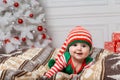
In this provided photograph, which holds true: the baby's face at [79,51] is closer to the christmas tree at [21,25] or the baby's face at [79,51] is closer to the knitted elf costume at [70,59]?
the knitted elf costume at [70,59]

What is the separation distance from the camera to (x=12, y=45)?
3.28m

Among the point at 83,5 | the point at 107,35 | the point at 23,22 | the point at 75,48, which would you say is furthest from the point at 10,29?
the point at 75,48

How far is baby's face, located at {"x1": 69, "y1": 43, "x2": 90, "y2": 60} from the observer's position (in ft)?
5.79

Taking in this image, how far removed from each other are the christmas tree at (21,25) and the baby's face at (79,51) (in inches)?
61.3

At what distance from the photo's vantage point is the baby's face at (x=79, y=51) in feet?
5.79

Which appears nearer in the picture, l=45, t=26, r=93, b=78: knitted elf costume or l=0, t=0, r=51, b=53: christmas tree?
l=45, t=26, r=93, b=78: knitted elf costume

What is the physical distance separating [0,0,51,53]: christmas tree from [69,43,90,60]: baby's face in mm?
1557

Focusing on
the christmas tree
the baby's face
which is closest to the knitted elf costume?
the baby's face

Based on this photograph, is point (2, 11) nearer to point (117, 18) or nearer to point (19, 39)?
point (19, 39)

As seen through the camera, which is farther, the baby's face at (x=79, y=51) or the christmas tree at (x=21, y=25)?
the christmas tree at (x=21, y=25)

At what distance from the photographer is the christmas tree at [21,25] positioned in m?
3.27

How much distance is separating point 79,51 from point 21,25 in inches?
65.8

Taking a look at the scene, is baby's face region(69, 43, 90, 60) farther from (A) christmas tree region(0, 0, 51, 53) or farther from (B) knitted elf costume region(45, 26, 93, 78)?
(A) christmas tree region(0, 0, 51, 53)

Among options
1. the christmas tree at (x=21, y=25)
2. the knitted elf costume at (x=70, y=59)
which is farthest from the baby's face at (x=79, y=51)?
the christmas tree at (x=21, y=25)
